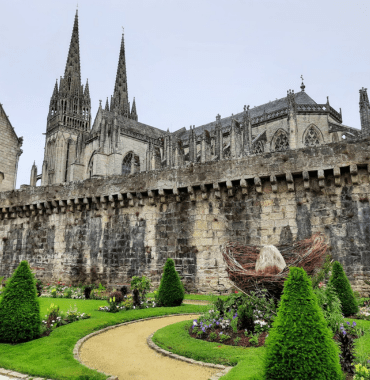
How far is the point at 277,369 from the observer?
4020mm

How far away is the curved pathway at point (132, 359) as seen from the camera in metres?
5.09

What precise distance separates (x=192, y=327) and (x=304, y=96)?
1545 inches

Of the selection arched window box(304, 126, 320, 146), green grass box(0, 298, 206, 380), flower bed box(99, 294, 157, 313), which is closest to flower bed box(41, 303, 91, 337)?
green grass box(0, 298, 206, 380)

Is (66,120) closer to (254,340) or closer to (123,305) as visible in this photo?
(123,305)

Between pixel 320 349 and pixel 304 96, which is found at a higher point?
pixel 304 96

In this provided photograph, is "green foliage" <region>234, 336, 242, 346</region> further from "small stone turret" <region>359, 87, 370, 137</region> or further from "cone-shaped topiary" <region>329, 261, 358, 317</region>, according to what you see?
"small stone turret" <region>359, 87, 370, 137</region>

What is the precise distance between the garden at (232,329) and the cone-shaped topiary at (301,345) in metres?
0.01

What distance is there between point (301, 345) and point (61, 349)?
4.46 meters

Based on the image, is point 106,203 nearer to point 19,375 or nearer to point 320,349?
point 19,375

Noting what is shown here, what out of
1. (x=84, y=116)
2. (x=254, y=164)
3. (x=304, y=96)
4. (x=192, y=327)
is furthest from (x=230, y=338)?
(x=84, y=116)

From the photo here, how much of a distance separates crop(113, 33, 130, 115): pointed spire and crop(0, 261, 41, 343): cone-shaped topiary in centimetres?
6470

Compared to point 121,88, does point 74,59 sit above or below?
above

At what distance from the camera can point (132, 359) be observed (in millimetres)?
5848

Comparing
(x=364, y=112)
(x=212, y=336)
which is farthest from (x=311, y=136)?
(x=212, y=336)
